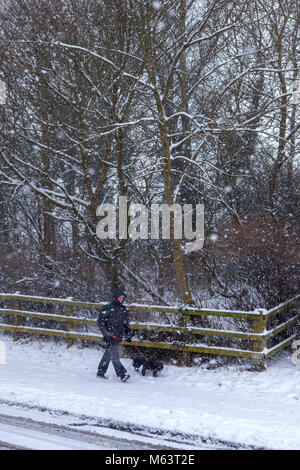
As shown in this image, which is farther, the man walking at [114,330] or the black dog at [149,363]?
the black dog at [149,363]

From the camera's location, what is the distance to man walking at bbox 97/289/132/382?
966 cm

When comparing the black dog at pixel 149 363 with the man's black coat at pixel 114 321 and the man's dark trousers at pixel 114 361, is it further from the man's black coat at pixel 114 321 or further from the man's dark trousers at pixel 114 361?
the man's black coat at pixel 114 321

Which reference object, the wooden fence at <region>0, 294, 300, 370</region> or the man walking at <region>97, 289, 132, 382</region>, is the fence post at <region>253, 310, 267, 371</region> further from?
the man walking at <region>97, 289, 132, 382</region>

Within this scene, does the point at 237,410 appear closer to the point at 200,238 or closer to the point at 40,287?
the point at 200,238

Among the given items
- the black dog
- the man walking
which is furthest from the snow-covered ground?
the man walking

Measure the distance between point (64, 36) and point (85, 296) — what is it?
6.43 meters

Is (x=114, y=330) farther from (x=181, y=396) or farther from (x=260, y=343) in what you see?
(x=260, y=343)

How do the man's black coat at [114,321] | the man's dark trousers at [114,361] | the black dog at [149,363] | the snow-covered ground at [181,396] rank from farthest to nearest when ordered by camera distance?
the black dog at [149,363]
the man's black coat at [114,321]
the man's dark trousers at [114,361]
the snow-covered ground at [181,396]

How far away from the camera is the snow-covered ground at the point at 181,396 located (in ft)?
22.1

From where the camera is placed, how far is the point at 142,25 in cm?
1096

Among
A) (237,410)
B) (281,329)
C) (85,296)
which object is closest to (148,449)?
(237,410)

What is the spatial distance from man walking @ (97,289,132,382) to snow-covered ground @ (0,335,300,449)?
0.92 feet

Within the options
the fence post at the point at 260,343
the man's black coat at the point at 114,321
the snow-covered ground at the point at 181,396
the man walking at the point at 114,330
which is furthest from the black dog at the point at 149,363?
the fence post at the point at 260,343

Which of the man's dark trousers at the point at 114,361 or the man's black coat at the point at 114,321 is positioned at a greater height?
the man's black coat at the point at 114,321
